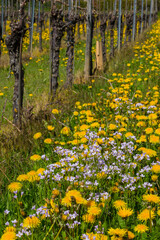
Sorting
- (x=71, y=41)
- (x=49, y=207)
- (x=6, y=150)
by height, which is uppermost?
(x=71, y=41)

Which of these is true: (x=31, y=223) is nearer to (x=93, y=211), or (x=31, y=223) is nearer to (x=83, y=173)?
(x=93, y=211)

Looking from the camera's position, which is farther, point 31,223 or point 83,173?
point 83,173

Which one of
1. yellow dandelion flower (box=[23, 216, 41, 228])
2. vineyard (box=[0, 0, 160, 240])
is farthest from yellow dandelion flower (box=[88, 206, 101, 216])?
yellow dandelion flower (box=[23, 216, 41, 228])

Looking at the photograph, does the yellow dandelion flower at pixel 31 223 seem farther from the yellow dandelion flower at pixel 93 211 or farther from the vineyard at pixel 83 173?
the yellow dandelion flower at pixel 93 211

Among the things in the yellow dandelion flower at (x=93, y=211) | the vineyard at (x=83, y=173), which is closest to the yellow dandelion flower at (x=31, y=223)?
the vineyard at (x=83, y=173)

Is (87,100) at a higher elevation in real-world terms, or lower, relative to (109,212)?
higher

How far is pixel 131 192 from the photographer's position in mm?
1711

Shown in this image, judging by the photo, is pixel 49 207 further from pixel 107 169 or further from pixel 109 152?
pixel 109 152

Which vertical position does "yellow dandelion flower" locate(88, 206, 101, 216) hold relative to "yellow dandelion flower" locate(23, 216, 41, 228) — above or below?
above

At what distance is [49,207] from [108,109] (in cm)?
239

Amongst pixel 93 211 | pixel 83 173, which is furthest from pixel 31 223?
pixel 83 173

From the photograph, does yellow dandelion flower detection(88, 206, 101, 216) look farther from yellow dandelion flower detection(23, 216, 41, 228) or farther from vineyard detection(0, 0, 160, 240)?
yellow dandelion flower detection(23, 216, 41, 228)

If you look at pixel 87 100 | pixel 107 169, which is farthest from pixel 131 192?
pixel 87 100

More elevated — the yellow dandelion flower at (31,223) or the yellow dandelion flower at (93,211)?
the yellow dandelion flower at (93,211)
